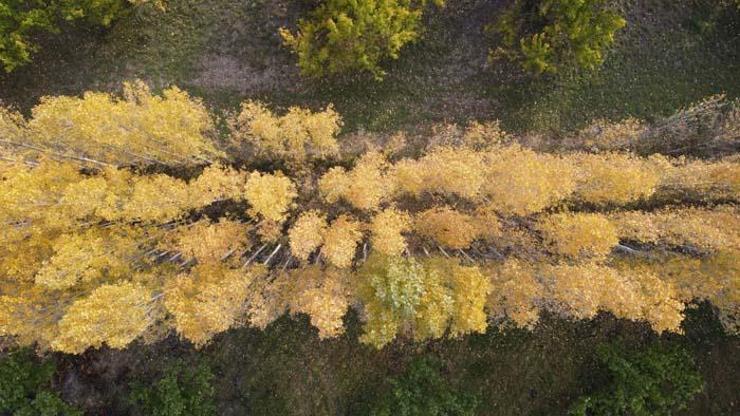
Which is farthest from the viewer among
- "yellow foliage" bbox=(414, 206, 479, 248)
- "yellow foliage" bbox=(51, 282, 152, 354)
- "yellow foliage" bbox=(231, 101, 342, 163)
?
"yellow foliage" bbox=(231, 101, 342, 163)

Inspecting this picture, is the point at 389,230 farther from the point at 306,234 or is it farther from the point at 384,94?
the point at 384,94

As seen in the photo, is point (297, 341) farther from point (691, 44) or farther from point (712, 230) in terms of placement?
point (691, 44)

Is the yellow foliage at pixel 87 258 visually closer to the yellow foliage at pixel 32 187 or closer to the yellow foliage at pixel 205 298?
the yellow foliage at pixel 32 187

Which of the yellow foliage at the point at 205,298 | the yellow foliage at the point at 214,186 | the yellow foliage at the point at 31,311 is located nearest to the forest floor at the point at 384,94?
the yellow foliage at the point at 205,298

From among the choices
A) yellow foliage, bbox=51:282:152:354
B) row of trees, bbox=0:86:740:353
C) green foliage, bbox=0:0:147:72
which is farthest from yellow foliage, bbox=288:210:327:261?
green foliage, bbox=0:0:147:72

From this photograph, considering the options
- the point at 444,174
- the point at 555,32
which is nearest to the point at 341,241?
the point at 444,174

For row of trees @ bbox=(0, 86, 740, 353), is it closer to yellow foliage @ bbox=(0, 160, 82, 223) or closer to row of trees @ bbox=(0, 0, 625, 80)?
yellow foliage @ bbox=(0, 160, 82, 223)

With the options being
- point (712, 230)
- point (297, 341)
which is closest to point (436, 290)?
point (297, 341)
